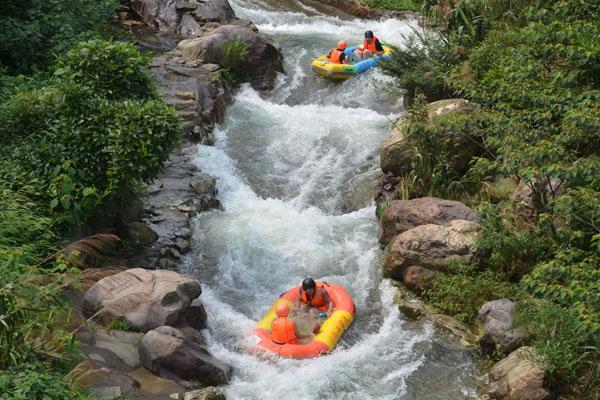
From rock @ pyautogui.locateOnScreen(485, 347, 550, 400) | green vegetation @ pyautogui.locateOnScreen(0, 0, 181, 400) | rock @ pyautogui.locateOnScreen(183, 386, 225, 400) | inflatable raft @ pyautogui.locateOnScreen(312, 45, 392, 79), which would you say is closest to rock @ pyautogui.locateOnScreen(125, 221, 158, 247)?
green vegetation @ pyautogui.locateOnScreen(0, 0, 181, 400)

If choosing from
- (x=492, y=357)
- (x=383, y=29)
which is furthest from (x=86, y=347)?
(x=383, y=29)

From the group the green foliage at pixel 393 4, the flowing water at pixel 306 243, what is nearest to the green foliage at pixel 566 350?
A: the flowing water at pixel 306 243

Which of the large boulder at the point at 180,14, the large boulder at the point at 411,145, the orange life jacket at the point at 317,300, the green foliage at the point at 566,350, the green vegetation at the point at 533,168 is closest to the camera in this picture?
the green foliage at the point at 566,350

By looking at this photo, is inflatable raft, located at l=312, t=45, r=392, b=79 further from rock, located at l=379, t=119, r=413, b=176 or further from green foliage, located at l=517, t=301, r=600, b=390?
green foliage, located at l=517, t=301, r=600, b=390

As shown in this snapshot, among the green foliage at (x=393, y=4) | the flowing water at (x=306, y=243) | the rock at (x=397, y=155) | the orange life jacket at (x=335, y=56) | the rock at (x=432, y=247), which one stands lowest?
the flowing water at (x=306, y=243)

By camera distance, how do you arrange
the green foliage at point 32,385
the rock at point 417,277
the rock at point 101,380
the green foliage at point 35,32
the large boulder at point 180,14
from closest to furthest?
the green foliage at point 32,385 → the rock at point 101,380 → the rock at point 417,277 → the green foliage at point 35,32 → the large boulder at point 180,14

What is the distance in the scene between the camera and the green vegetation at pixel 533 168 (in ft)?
25.5

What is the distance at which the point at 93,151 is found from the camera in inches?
378

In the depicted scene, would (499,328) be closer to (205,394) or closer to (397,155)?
(205,394)

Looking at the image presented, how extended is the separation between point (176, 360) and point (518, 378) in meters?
3.65

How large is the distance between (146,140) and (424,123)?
4452mm

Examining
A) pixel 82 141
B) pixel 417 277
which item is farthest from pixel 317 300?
pixel 82 141

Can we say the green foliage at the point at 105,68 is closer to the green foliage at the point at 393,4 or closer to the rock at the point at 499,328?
the rock at the point at 499,328

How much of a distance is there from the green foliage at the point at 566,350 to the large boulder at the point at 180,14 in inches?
482
